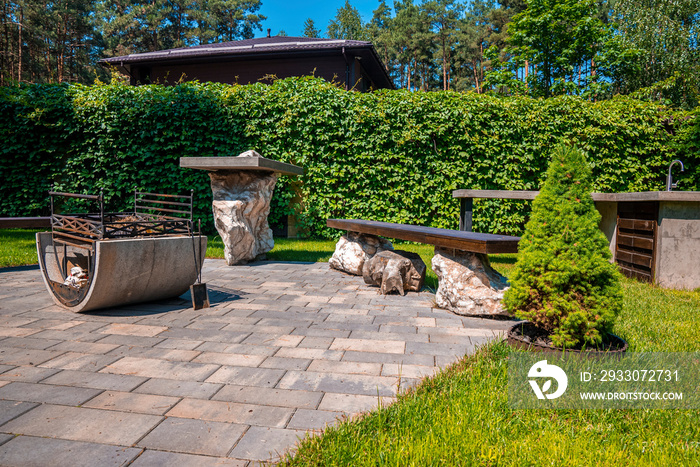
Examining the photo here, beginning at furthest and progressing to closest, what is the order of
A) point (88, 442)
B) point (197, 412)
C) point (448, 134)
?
point (448, 134) < point (197, 412) < point (88, 442)

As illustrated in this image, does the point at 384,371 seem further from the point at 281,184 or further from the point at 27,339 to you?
the point at 281,184

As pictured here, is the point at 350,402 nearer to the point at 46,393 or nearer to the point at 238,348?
the point at 238,348

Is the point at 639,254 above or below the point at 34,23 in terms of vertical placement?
below

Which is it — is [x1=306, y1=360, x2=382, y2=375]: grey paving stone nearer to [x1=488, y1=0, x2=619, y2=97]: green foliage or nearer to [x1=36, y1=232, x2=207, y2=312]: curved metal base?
[x1=36, y1=232, x2=207, y2=312]: curved metal base

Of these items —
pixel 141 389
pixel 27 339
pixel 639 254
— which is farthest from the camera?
pixel 639 254

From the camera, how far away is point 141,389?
242 centimetres

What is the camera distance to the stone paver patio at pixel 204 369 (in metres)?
1.90

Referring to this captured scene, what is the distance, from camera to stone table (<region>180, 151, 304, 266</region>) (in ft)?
21.5

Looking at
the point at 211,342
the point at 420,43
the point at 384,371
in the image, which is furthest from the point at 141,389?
the point at 420,43

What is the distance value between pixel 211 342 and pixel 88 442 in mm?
1411

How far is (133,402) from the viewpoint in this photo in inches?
89.0

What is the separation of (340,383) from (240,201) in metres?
4.71

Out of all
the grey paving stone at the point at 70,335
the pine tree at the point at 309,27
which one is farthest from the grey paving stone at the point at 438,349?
the pine tree at the point at 309,27

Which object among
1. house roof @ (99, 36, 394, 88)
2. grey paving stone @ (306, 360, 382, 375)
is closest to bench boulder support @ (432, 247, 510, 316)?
grey paving stone @ (306, 360, 382, 375)
